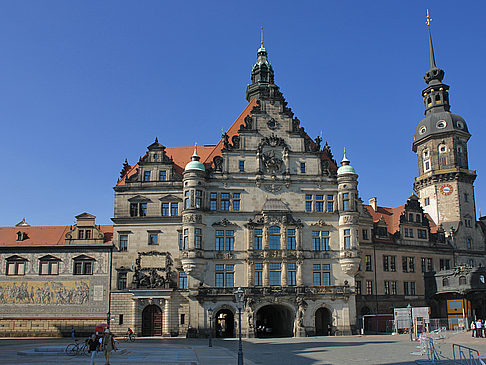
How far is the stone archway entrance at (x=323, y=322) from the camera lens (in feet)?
172

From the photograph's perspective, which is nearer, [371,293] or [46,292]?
[46,292]

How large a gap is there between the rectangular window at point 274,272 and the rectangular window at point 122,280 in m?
14.5

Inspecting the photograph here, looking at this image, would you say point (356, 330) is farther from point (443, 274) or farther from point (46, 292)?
point (46, 292)

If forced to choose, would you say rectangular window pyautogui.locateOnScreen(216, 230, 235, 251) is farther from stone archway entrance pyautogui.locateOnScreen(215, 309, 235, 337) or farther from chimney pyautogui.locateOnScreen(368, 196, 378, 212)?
chimney pyautogui.locateOnScreen(368, 196, 378, 212)

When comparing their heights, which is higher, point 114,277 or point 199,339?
point 114,277

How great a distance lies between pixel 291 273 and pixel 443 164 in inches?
1200

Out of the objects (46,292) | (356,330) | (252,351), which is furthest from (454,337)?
(46,292)

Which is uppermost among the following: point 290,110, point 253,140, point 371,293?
point 290,110

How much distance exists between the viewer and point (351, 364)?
26.1 metres

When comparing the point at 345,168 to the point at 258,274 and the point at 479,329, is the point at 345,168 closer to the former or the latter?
the point at 258,274

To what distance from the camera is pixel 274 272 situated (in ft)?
170

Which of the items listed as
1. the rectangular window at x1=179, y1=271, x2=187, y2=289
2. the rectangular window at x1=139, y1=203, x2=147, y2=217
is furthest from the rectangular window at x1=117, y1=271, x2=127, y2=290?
the rectangular window at x1=139, y1=203, x2=147, y2=217

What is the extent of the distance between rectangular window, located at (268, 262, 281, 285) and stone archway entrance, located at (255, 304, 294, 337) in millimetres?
3272

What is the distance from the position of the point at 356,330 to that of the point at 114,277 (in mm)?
24713
